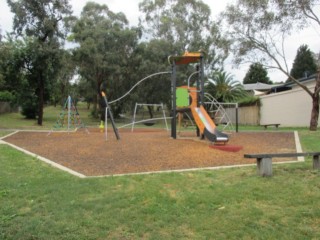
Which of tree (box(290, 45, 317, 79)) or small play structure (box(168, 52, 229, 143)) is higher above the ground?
tree (box(290, 45, 317, 79))

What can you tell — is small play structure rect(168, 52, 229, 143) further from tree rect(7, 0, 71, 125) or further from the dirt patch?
tree rect(7, 0, 71, 125)

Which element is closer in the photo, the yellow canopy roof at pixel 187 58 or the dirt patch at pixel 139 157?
the dirt patch at pixel 139 157

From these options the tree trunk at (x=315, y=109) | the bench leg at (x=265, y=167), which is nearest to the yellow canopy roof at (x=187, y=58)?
the tree trunk at (x=315, y=109)

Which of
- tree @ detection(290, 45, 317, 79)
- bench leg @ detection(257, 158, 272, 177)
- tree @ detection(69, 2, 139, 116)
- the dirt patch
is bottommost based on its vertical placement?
the dirt patch

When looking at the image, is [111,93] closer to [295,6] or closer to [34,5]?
[34,5]

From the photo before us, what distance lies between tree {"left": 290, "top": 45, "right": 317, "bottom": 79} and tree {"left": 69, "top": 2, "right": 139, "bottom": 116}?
3514 cm

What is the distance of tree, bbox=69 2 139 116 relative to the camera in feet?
92.2

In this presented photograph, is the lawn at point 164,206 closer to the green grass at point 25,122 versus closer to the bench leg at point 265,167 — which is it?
the bench leg at point 265,167

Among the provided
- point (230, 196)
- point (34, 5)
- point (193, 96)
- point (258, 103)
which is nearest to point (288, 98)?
point (258, 103)

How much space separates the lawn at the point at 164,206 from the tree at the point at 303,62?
54.0m

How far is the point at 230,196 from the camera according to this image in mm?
4906

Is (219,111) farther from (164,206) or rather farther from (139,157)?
(164,206)

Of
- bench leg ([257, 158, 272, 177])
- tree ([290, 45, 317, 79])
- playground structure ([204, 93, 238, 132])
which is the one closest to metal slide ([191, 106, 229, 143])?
playground structure ([204, 93, 238, 132])

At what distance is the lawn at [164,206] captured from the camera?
3.81 meters
